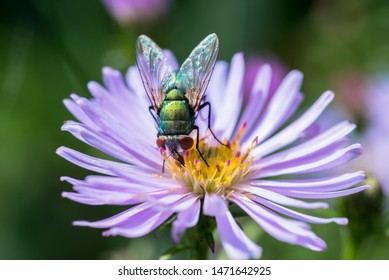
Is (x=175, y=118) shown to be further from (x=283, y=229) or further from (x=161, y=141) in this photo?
(x=283, y=229)

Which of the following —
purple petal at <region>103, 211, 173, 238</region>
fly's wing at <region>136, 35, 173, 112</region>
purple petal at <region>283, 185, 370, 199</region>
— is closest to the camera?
purple petal at <region>103, 211, 173, 238</region>

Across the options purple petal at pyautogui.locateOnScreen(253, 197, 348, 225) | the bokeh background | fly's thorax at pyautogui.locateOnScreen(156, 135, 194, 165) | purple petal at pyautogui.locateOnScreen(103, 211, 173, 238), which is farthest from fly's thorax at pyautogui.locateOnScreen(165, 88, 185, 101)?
the bokeh background

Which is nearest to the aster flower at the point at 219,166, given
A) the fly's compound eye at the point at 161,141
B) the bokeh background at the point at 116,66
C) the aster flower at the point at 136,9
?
the fly's compound eye at the point at 161,141

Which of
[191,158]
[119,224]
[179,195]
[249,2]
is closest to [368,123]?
[249,2]

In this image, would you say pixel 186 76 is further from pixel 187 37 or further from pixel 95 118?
pixel 187 37

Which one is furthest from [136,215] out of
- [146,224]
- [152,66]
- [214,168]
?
[152,66]

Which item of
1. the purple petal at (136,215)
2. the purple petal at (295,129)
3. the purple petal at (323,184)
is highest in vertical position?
the purple petal at (295,129)

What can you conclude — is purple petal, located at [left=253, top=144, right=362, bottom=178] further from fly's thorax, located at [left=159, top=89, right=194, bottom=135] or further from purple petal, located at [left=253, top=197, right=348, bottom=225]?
fly's thorax, located at [left=159, top=89, right=194, bottom=135]

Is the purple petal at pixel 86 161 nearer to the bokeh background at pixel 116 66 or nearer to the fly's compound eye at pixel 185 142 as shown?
the fly's compound eye at pixel 185 142
